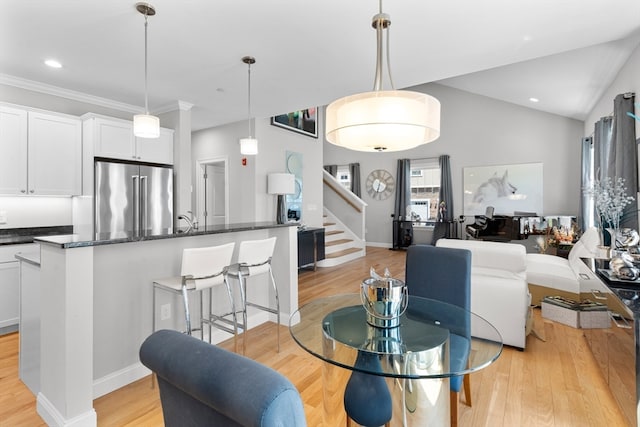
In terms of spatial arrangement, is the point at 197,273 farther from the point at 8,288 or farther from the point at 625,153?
the point at 625,153

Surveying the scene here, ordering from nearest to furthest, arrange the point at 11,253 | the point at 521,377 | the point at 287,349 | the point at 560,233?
the point at 521,377 < the point at 287,349 < the point at 11,253 < the point at 560,233

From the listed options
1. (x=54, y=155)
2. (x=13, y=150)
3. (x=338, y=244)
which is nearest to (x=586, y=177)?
(x=338, y=244)

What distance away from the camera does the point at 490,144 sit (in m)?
7.27

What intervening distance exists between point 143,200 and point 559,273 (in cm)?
501

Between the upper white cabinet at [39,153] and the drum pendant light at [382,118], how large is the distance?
361 cm

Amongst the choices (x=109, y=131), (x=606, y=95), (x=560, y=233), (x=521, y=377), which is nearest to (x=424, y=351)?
(x=521, y=377)

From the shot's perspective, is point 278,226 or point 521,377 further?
point 278,226

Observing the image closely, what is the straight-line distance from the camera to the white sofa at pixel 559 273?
341 centimetres

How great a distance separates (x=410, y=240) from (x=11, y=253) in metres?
7.30

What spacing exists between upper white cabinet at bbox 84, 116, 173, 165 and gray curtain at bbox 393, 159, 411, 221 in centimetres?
565

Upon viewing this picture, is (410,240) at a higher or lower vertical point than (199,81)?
lower

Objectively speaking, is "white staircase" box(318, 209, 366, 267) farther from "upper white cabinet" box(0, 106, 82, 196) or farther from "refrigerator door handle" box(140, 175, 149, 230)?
"upper white cabinet" box(0, 106, 82, 196)

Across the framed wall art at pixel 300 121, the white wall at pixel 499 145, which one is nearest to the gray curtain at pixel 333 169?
the white wall at pixel 499 145

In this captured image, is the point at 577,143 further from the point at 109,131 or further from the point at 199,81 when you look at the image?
the point at 109,131
